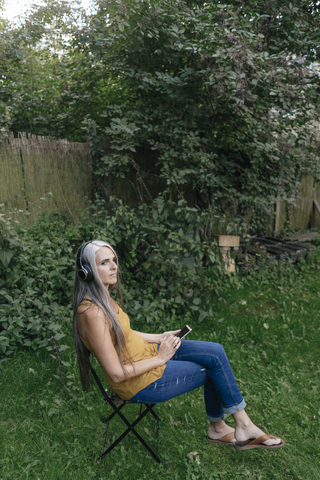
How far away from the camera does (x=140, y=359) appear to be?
2242 mm

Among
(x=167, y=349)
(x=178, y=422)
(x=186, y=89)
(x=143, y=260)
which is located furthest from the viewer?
(x=186, y=89)

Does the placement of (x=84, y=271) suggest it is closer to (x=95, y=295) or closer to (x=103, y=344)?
(x=95, y=295)

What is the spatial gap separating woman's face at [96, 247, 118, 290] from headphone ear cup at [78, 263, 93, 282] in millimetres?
67

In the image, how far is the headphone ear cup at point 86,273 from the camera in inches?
80.0

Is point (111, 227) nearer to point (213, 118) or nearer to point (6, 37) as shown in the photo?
point (213, 118)

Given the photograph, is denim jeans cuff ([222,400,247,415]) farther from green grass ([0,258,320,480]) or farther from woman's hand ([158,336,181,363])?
woman's hand ([158,336,181,363])

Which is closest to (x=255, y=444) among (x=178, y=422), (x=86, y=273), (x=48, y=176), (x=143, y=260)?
(x=178, y=422)

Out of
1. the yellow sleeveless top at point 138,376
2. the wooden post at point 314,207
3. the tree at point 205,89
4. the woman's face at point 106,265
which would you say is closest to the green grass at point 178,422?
the yellow sleeveless top at point 138,376

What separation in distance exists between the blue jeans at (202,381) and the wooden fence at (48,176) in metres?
2.38

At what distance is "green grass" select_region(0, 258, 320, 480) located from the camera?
2.28 metres

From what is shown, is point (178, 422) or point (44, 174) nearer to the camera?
point (178, 422)

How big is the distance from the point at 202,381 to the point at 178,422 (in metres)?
0.64

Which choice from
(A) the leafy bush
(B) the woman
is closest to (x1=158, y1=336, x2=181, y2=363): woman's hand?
(B) the woman

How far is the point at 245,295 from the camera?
4.88m
